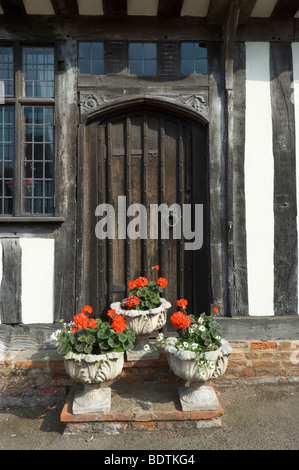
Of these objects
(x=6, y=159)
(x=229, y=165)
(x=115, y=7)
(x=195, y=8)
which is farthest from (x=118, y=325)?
(x=195, y=8)

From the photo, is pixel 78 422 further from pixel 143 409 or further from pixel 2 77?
pixel 2 77

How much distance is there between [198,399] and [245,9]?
3708mm

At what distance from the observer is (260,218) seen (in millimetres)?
3723

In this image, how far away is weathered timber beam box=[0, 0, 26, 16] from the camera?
3486 mm

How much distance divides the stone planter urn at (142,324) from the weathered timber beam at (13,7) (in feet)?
10.5

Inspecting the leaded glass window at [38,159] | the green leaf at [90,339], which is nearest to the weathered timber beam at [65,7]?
the leaded glass window at [38,159]

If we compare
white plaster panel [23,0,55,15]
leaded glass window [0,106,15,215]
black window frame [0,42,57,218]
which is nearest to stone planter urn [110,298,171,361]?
black window frame [0,42,57,218]

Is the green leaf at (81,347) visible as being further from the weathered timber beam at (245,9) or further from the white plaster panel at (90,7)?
the weathered timber beam at (245,9)

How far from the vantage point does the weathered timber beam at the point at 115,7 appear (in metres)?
3.52

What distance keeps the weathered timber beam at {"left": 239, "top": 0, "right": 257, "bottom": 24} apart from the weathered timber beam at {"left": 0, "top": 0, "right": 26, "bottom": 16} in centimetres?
220
